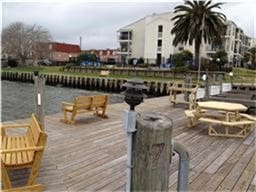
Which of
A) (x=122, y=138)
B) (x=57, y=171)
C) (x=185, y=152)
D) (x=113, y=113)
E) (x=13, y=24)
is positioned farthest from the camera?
(x=13, y=24)

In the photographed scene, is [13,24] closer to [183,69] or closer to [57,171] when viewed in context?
[183,69]

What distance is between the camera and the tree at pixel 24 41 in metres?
52.0

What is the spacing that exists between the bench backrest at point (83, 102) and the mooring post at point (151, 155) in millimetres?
5860

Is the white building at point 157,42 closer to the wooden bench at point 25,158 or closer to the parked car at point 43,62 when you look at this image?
the parked car at point 43,62

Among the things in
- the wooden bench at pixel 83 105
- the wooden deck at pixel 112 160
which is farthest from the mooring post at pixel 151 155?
the wooden bench at pixel 83 105

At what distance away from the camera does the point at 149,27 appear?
59250mm

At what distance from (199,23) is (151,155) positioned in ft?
108

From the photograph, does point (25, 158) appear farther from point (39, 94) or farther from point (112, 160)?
point (112, 160)

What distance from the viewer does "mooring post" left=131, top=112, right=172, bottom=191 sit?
1988 mm

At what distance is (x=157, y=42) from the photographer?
191 ft

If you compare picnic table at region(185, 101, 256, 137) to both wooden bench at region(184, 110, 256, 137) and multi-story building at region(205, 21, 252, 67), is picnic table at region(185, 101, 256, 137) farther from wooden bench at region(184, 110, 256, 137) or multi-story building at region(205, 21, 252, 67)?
multi-story building at region(205, 21, 252, 67)

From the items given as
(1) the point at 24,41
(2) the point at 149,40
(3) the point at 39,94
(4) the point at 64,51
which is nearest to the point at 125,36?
(2) the point at 149,40

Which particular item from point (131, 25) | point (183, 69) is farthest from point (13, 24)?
point (183, 69)

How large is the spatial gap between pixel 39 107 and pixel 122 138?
2070 mm
